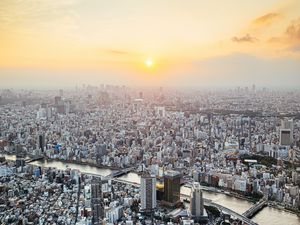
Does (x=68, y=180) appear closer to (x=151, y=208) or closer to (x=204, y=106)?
(x=151, y=208)

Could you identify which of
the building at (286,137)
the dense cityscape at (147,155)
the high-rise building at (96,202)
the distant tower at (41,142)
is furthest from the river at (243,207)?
the building at (286,137)

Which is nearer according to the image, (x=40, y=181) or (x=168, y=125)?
(x=40, y=181)

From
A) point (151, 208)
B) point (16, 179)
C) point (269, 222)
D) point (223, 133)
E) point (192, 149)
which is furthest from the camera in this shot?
point (223, 133)

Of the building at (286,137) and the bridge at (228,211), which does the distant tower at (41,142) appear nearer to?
the bridge at (228,211)

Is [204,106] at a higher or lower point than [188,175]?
higher

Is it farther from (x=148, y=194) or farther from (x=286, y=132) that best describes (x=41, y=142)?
(x=286, y=132)

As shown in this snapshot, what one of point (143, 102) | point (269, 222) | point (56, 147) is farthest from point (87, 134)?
point (269, 222)

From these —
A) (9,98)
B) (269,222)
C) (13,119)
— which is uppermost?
(9,98)

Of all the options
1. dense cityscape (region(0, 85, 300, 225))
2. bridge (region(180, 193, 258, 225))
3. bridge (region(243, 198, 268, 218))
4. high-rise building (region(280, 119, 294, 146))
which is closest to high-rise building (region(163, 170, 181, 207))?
dense cityscape (region(0, 85, 300, 225))
